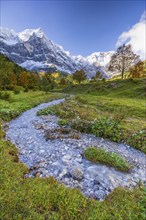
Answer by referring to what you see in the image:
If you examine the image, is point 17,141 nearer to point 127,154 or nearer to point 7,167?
point 7,167

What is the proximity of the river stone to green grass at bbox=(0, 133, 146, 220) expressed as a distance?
3.70ft

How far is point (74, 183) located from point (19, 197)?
2529 mm

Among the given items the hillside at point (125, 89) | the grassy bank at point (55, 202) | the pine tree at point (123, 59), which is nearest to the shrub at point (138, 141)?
the grassy bank at point (55, 202)

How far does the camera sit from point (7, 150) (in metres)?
11.1

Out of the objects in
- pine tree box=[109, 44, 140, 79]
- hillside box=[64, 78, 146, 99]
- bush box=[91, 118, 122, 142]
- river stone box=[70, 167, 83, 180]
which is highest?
pine tree box=[109, 44, 140, 79]

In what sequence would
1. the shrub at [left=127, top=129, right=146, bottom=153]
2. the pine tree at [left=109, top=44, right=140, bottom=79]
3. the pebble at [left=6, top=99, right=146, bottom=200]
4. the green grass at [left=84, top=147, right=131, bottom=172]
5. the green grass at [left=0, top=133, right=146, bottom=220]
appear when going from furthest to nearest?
the pine tree at [left=109, top=44, right=140, bottom=79]
the shrub at [left=127, top=129, right=146, bottom=153]
the green grass at [left=84, top=147, right=131, bottom=172]
the pebble at [left=6, top=99, right=146, bottom=200]
the green grass at [left=0, top=133, right=146, bottom=220]

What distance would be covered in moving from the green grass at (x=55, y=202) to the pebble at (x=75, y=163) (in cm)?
59

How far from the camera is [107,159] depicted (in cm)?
1084

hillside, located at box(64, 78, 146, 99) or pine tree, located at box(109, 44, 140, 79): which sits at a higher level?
pine tree, located at box(109, 44, 140, 79)

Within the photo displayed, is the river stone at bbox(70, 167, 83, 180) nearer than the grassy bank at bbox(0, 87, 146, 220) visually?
No

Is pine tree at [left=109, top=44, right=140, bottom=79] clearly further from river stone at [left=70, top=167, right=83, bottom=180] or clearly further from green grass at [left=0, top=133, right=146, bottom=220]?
green grass at [left=0, top=133, right=146, bottom=220]

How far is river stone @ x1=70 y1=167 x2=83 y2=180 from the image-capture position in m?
9.02

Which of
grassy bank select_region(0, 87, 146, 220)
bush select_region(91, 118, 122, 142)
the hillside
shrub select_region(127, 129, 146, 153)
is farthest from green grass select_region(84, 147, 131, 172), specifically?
the hillside

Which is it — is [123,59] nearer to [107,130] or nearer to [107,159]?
[107,130]
